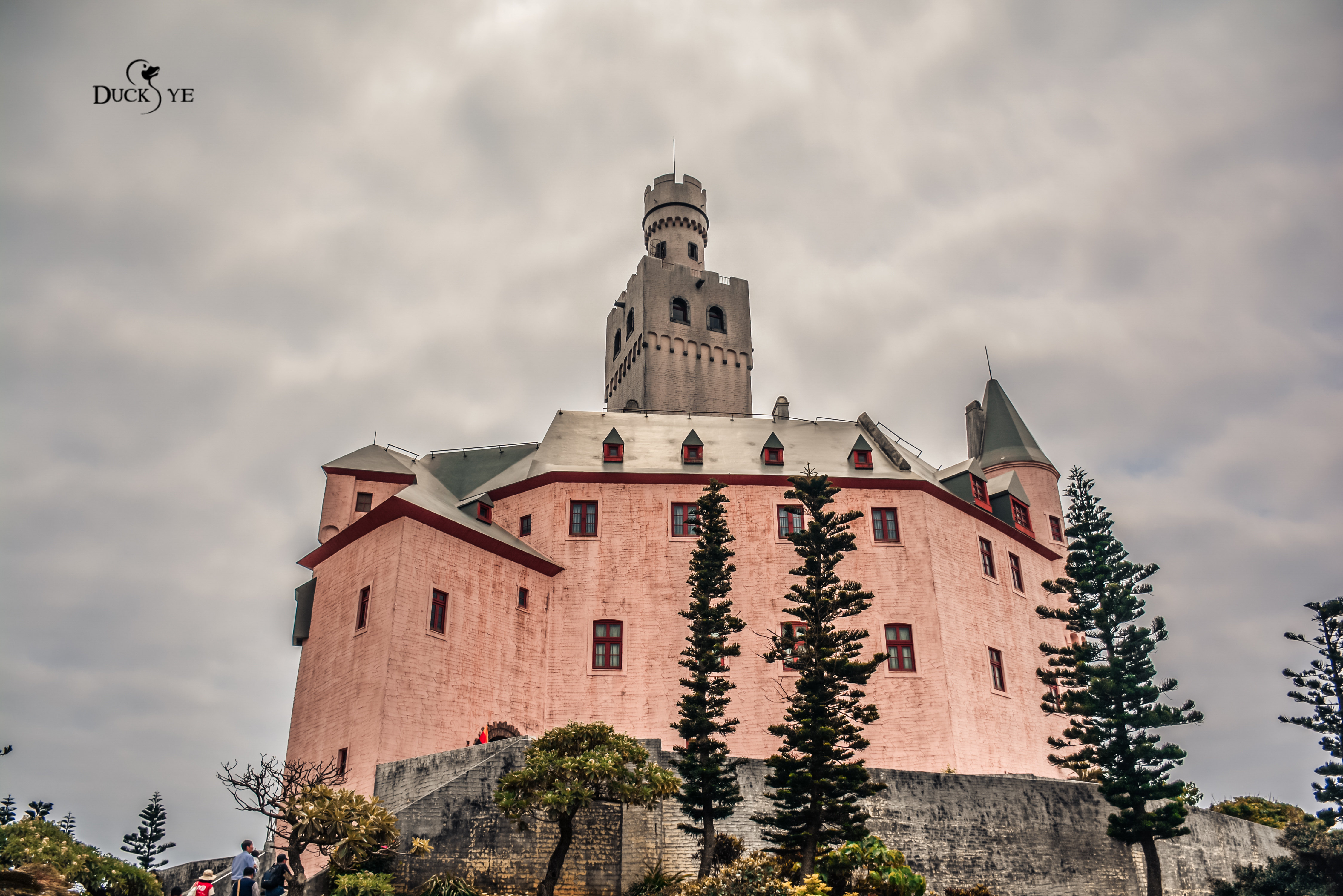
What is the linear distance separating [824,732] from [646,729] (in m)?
8.96

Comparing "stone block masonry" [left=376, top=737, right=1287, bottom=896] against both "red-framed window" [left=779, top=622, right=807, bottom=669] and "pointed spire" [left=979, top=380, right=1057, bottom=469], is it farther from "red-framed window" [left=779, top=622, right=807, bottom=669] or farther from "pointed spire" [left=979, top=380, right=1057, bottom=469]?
"pointed spire" [left=979, top=380, right=1057, bottom=469]

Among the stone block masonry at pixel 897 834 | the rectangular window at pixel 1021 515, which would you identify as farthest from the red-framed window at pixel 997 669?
the rectangular window at pixel 1021 515

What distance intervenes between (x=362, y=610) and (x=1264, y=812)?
1223 inches

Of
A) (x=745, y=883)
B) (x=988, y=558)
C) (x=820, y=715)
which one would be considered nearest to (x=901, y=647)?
(x=988, y=558)

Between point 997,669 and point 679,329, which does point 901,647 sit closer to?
point 997,669

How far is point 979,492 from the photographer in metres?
36.9

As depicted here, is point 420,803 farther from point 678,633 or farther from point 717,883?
point 678,633

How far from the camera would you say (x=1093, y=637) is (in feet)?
92.4

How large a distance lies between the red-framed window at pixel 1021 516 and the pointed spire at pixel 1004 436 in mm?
2264

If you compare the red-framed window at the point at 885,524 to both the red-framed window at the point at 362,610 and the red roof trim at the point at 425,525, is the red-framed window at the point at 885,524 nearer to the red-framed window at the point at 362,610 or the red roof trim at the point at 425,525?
the red roof trim at the point at 425,525

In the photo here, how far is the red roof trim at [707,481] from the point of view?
34.3 m

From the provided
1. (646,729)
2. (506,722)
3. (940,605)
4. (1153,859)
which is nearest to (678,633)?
(646,729)

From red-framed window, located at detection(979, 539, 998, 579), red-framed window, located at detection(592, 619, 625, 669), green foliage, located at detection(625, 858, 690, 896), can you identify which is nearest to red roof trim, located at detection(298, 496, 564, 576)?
red-framed window, located at detection(592, 619, 625, 669)

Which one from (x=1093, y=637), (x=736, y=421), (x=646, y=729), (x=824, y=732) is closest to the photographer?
(x=824, y=732)
